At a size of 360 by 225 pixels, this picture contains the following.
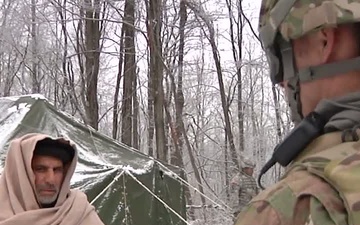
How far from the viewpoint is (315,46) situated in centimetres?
113

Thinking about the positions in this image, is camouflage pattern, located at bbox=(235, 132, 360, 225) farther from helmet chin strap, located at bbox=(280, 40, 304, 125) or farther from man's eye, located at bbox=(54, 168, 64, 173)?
man's eye, located at bbox=(54, 168, 64, 173)

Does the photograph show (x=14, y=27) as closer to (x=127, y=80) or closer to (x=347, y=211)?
(x=127, y=80)

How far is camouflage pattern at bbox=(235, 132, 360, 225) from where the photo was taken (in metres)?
0.94

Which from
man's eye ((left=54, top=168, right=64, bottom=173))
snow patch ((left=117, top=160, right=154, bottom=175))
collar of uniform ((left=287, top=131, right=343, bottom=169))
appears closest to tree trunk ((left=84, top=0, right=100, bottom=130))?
snow patch ((left=117, top=160, right=154, bottom=175))

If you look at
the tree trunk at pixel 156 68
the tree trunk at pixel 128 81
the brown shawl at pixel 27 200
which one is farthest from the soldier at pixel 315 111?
the tree trunk at pixel 128 81

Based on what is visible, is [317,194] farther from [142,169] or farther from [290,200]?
[142,169]

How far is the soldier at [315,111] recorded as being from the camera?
0.97 metres

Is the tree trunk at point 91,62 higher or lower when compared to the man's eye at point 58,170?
higher

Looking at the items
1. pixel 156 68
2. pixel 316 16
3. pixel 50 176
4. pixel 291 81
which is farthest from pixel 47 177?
pixel 156 68

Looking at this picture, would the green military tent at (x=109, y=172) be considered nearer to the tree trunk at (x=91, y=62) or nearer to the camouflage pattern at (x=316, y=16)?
the camouflage pattern at (x=316, y=16)

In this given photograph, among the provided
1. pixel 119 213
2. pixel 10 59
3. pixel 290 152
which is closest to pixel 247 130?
pixel 10 59

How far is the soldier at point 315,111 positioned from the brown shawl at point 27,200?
84.6 inches

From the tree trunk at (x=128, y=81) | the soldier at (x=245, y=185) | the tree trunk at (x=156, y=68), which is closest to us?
the soldier at (x=245, y=185)

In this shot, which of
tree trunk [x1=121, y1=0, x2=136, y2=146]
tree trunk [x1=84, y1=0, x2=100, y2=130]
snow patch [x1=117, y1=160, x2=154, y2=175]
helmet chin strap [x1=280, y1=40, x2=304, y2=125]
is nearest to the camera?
helmet chin strap [x1=280, y1=40, x2=304, y2=125]
